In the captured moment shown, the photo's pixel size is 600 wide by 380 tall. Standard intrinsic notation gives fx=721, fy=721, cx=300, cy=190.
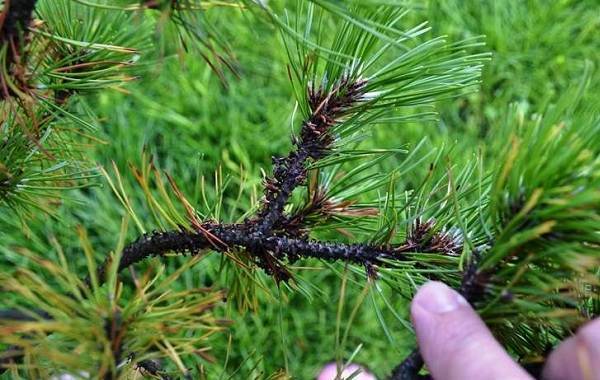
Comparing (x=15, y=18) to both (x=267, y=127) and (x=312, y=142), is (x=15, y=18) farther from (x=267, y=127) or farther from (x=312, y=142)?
(x=267, y=127)

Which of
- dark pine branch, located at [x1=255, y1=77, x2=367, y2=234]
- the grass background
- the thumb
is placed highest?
dark pine branch, located at [x1=255, y1=77, x2=367, y2=234]

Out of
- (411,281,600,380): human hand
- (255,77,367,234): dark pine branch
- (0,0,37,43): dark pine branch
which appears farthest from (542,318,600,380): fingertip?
(0,0,37,43): dark pine branch

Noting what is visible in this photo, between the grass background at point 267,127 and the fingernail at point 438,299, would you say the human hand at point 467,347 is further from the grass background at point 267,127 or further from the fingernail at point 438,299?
the grass background at point 267,127

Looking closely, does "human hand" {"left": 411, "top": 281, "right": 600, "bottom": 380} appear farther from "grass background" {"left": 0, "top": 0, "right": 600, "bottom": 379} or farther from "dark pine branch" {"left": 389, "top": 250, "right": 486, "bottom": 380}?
"grass background" {"left": 0, "top": 0, "right": 600, "bottom": 379}

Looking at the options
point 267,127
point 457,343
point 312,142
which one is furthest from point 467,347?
point 267,127

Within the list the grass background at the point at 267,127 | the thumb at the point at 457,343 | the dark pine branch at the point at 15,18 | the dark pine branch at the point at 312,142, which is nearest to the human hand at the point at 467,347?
the thumb at the point at 457,343

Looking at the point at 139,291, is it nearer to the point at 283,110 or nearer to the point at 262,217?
the point at 262,217

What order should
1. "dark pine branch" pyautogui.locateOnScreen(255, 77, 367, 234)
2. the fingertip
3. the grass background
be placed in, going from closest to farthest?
the fingertip < "dark pine branch" pyautogui.locateOnScreen(255, 77, 367, 234) < the grass background

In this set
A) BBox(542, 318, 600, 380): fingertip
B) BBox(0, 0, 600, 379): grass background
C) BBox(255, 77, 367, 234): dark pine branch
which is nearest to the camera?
BBox(542, 318, 600, 380): fingertip
